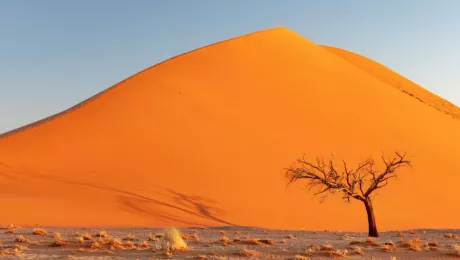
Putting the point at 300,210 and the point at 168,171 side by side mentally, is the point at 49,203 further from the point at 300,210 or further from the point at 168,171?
the point at 300,210

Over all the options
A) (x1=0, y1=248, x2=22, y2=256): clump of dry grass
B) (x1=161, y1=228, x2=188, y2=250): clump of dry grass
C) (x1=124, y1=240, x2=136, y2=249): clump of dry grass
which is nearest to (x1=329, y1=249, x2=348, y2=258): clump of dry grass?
(x1=161, y1=228, x2=188, y2=250): clump of dry grass

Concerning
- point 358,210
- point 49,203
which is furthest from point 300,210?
point 49,203

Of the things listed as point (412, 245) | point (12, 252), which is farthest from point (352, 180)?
point (12, 252)

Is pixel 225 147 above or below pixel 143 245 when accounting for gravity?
above

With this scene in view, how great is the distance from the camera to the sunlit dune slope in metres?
58.0

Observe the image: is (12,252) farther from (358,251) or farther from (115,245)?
(358,251)

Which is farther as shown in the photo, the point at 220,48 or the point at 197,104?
the point at 220,48

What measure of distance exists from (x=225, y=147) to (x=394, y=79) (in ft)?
130

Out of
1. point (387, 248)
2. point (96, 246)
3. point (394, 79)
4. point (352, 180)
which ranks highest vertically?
point (394, 79)

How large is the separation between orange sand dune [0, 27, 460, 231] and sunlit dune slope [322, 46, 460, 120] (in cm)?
1747

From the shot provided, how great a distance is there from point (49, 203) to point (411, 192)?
16097mm

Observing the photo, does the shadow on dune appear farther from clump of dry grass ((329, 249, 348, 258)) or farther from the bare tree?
clump of dry grass ((329, 249, 348, 258))

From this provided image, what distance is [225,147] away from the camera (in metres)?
28.8

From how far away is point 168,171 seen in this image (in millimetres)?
Result: 26062
